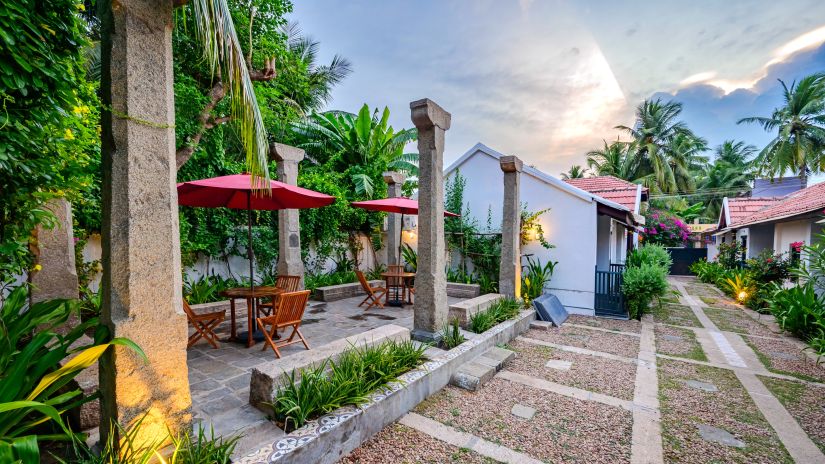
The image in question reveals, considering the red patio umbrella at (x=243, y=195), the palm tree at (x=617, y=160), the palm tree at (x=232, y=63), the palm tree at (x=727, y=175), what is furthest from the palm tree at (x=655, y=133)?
the palm tree at (x=232, y=63)

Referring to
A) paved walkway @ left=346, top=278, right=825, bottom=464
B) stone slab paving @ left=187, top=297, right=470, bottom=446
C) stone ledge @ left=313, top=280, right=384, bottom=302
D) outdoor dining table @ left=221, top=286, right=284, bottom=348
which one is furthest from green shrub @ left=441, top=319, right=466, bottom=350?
stone ledge @ left=313, top=280, right=384, bottom=302

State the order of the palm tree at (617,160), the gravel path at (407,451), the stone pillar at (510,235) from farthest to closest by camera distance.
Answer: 1. the palm tree at (617,160)
2. the stone pillar at (510,235)
3. the gravel path at (407,451)

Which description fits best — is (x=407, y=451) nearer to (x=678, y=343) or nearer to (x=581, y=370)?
(x=581, y=370)

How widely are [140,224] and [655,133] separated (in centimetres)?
3401

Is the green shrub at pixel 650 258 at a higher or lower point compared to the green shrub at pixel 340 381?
higher

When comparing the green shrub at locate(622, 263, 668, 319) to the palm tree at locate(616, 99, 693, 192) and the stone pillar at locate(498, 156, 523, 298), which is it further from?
the palm tree at locate(616, 99, 693, 192)

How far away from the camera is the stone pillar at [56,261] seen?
13.8ft

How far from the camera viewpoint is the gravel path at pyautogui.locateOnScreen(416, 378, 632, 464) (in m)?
3.35

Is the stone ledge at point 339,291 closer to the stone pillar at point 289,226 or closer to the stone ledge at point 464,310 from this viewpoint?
the stone pillar at point 289,226

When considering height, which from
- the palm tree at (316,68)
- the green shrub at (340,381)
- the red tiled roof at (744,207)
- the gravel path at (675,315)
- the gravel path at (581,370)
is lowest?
the gravel path at (675,315)

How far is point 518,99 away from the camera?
1107 centimetres

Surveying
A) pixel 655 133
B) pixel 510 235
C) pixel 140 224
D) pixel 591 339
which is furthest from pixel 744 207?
pixel 140 224

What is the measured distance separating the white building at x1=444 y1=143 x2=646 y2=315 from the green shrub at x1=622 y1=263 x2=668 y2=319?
2.67ft

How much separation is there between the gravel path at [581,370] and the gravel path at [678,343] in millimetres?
1607
